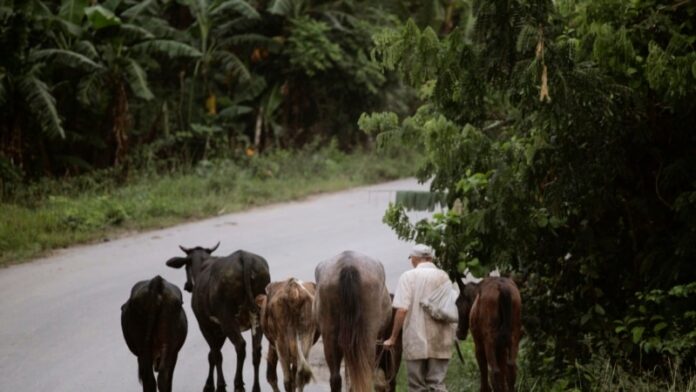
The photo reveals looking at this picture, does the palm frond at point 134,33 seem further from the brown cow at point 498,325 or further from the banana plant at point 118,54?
the brown cow at point 498,325

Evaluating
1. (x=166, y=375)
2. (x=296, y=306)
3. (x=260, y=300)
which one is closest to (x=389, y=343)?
(x=296, y=306)

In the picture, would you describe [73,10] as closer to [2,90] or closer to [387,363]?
[2,90]

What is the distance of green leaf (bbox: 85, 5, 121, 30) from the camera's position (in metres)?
21.6

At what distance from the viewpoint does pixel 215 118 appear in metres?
25.5

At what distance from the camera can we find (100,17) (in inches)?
850

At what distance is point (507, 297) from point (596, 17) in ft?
9.66

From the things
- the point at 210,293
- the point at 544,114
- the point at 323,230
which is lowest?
the point at 323,230

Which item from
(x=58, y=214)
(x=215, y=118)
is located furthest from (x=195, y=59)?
(x=58, y=214)

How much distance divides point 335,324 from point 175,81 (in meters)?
18.2

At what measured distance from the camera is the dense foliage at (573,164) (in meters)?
9.39

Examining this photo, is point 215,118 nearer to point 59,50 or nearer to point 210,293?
point 59,50

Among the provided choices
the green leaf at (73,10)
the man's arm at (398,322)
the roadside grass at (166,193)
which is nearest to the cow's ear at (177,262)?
the man's arm at (398,322)

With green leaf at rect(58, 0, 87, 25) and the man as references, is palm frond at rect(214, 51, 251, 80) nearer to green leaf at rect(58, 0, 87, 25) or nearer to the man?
green leaf at rect(58, 0, 87, 25)

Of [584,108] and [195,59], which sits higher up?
[584,108]
